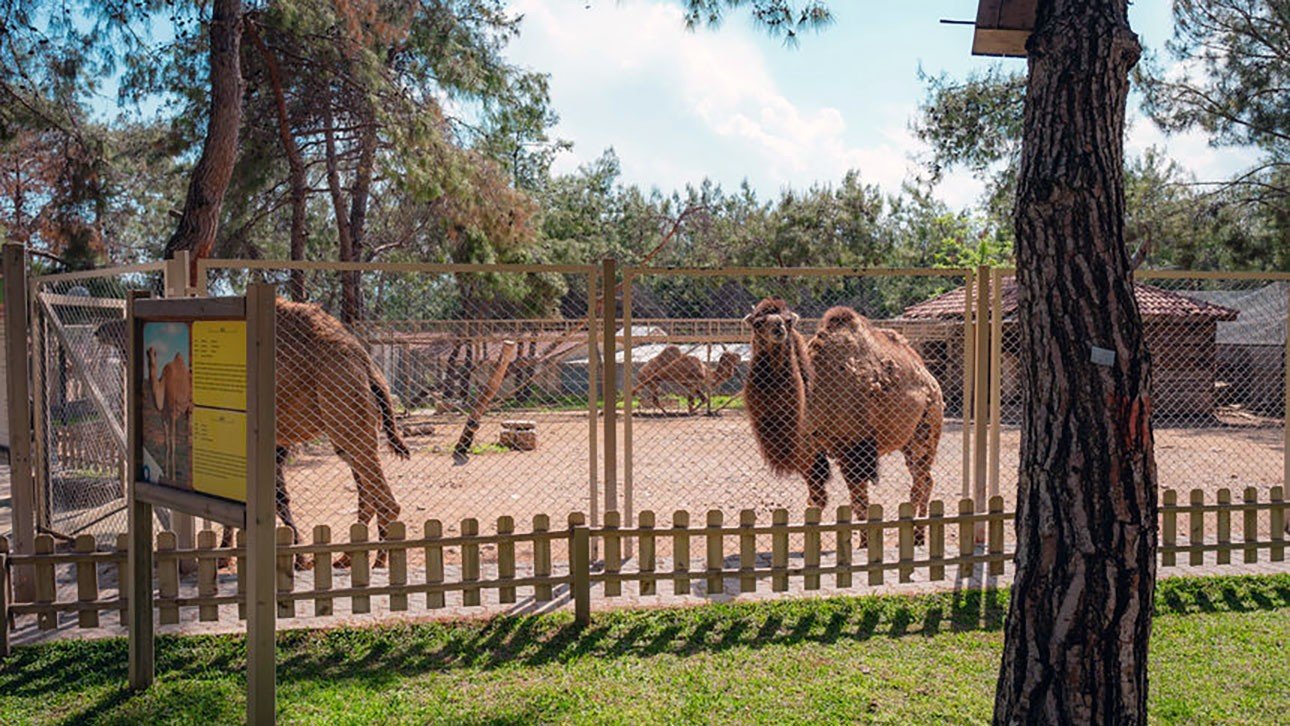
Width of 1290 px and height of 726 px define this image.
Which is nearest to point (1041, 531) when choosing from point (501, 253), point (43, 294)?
Result: point (43, 294)

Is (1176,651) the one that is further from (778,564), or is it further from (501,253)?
(501,253)

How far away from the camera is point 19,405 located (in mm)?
4980

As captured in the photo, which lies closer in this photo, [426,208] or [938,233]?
[426,208]

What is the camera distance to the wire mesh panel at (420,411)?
663 cm

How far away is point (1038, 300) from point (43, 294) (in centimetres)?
558

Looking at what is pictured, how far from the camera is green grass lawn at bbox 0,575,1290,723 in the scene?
4074 millimetres

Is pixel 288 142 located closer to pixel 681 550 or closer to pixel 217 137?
pixel 217 137

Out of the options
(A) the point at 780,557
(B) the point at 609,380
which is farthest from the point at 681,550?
(B) the point at 609,380

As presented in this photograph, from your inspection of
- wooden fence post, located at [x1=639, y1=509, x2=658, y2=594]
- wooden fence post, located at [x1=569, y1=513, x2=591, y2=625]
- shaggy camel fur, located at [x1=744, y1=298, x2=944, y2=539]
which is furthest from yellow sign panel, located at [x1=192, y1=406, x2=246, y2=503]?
shaggy camel fur, located at [x1=744, y1=298, x2=944, y2=539]

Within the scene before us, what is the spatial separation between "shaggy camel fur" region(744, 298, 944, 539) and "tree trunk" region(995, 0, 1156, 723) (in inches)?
144

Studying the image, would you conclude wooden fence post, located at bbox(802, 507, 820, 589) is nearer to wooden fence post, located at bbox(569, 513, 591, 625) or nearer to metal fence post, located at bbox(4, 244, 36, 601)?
wooden fence post, located at bbox(569, 513, 591, 625)

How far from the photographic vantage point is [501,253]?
15.1 metres

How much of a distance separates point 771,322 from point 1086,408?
3.74 metres

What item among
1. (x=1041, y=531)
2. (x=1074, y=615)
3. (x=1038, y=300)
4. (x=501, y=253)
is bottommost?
(x=1074, y=615)
